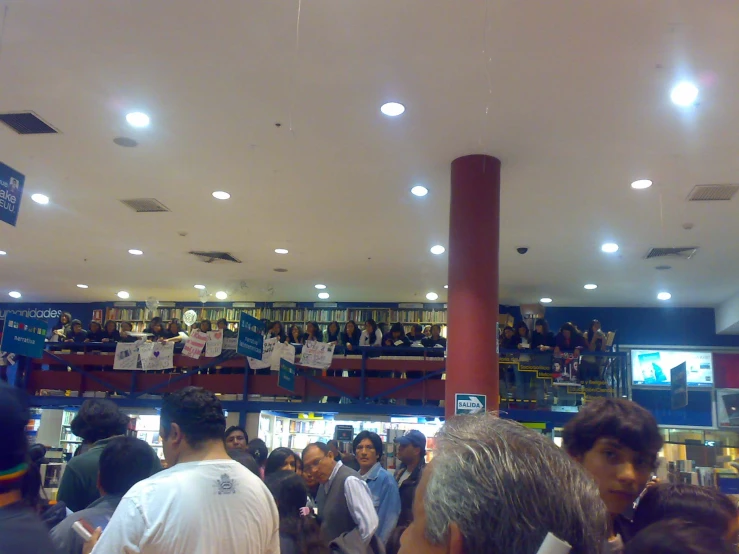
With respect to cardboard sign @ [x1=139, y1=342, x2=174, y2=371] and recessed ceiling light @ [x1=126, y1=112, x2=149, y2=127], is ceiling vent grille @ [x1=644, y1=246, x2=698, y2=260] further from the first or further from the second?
cardboard sign @ [x1=139, y1=342, x2=174, y2=371]

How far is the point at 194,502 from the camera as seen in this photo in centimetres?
220

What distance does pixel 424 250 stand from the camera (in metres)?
10.6

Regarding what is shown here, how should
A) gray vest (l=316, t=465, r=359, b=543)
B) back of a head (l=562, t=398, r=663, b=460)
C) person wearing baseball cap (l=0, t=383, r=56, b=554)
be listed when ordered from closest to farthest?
person wearing baseball cap (l=0, t=383, r=56, b=554), back of a head (l=562, t=398, r=663, b=460), gray vest (l=316, t=465, r=359, b=543)

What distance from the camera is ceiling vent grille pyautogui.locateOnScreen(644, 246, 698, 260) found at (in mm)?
9867

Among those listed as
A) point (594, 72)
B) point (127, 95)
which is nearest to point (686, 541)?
point (594, 72)

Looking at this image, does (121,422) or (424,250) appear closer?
(121,422)

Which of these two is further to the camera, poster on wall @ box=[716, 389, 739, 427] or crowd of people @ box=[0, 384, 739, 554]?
poster on wall @ box=[716, 389, 739, 427]

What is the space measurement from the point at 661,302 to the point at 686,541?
1372cm

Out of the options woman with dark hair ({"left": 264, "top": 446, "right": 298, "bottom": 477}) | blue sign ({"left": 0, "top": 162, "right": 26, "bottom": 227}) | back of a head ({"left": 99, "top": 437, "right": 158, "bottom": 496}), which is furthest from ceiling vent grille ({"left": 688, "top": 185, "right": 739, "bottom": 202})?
blue sign ({"left": 0, "top": 162, "right": 26, "bottom": 227})

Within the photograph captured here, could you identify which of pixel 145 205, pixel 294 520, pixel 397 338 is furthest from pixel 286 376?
pixel 294 520

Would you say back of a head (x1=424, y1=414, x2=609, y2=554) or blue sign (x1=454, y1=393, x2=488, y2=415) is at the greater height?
blue sign (x1=454, y1=393, x2=488, y2=415)

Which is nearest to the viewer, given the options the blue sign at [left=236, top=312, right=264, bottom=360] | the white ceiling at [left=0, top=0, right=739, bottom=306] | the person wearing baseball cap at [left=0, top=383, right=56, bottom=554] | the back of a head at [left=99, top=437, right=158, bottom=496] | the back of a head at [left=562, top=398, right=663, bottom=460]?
the person wearing baseball cap at [left=0, top=383, right=56, bottom=554]

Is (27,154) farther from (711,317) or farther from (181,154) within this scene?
(711,317)

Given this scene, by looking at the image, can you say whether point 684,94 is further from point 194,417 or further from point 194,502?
point 194,502
